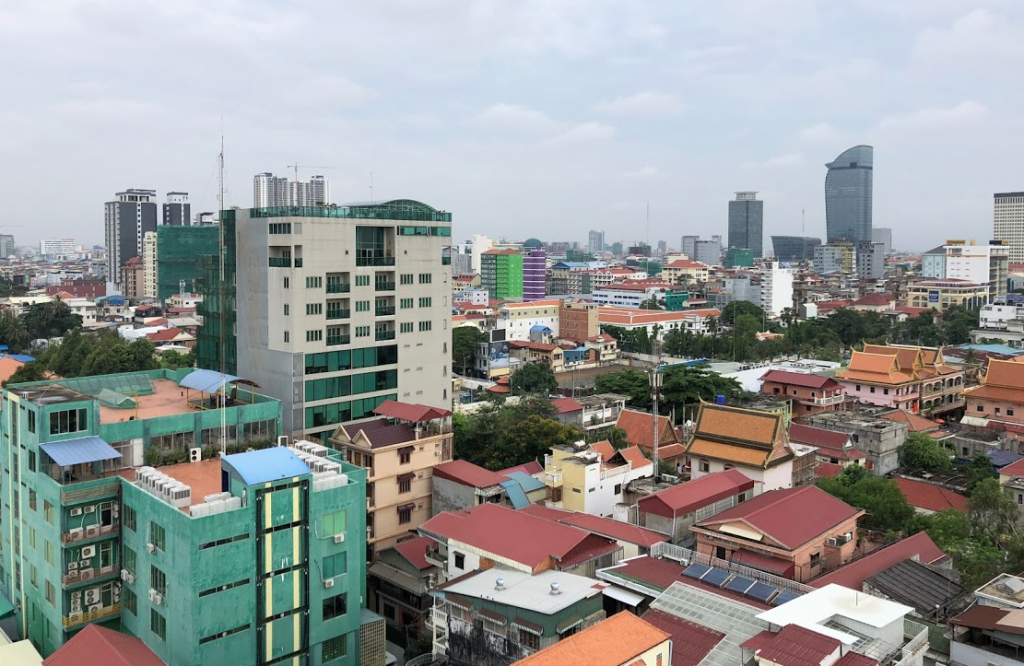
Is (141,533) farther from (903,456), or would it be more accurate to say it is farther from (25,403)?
(903,456)

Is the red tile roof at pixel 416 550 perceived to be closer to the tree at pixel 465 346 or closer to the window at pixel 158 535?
the window at pixel 158 535

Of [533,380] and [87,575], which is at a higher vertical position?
[533,380]

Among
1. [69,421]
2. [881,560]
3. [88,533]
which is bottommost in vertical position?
[881,560]

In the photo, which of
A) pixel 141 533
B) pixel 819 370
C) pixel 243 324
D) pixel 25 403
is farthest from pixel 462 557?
pixel 819 370

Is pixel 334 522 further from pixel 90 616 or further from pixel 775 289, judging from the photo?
pixel 775 289

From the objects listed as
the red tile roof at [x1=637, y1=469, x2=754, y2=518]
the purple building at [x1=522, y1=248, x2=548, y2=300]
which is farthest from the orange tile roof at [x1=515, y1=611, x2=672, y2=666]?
the purple building at [x1=522, y1=248, x2=548, y2=300]

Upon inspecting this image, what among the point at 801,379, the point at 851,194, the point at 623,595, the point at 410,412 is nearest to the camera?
the point at 623,595

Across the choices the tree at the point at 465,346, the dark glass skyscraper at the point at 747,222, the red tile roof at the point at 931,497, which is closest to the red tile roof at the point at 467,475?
the red tile roof at the point at 931,497

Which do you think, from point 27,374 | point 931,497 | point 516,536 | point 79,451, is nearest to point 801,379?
point 931,497
